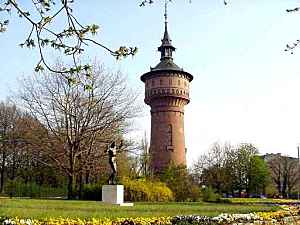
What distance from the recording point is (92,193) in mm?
32906

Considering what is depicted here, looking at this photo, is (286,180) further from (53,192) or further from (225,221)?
(225,221)

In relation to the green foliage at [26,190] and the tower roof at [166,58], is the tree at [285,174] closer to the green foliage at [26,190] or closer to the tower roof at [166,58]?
the tower roof at [166,58]

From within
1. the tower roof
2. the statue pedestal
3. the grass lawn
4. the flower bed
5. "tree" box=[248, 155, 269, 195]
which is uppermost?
the tower roof

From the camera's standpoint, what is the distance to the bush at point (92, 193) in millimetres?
32531

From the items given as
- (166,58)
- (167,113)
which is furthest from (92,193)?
(166,58)

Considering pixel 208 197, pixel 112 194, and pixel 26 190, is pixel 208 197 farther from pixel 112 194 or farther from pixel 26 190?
pixel 112 194

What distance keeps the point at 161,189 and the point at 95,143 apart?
5.90m

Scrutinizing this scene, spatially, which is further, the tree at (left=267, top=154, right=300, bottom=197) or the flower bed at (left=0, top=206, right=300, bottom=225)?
the tree at (left=267, top=154, right=300, bottom=197)

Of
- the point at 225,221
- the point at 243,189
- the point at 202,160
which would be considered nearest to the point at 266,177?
the point at 243,189

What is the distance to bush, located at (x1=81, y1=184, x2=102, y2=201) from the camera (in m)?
32.5

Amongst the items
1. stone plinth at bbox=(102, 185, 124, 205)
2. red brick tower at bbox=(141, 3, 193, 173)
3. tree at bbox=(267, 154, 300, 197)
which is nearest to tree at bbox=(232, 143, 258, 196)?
tree at bbox=(267, 154, 300, 197)

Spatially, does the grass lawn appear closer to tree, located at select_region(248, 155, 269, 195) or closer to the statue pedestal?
the statue pedestal

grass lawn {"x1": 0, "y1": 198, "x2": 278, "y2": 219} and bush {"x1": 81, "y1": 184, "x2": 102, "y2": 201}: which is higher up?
bush {"x1": 81, "y1": 184, "x2": 102, "y2": 201}

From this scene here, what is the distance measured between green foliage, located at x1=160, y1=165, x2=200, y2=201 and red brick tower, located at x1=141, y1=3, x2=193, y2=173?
331 inches
